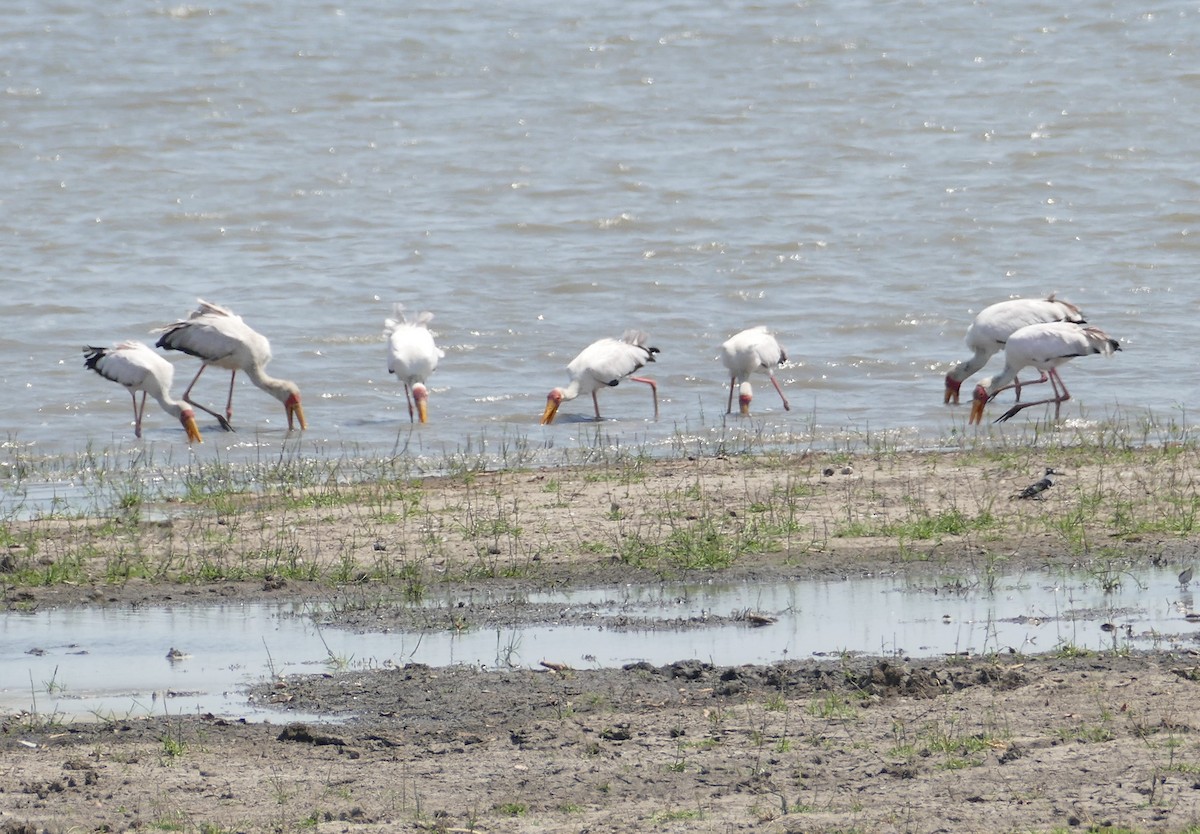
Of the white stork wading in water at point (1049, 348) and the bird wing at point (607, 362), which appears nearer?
the white stork wading in water at point (1049, 348)

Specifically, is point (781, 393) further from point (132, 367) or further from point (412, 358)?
point (132, 367)

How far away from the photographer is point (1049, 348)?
15523 millimetres

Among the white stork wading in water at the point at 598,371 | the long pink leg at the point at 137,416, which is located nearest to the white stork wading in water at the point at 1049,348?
the white stork wading in water at the point at 598,371

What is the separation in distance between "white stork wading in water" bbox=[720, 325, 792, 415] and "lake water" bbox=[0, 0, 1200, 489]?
291 mm

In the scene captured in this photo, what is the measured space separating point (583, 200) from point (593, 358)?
34.3ft

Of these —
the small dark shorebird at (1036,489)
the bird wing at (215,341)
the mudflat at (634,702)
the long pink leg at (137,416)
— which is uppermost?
the bird wing at (215,341)

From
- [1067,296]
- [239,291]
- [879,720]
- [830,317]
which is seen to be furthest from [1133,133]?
[879,720]

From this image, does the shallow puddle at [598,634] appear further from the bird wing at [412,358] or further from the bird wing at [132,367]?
the bird wing at [412,358]

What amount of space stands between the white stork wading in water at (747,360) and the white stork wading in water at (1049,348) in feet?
6.06

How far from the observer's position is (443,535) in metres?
9.69

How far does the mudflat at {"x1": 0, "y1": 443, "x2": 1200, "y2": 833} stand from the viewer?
534 centimetres

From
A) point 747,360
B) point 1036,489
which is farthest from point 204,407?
point 1036,489

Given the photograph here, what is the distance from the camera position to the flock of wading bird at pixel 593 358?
15.5m

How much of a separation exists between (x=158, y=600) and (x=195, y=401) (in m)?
9.22
